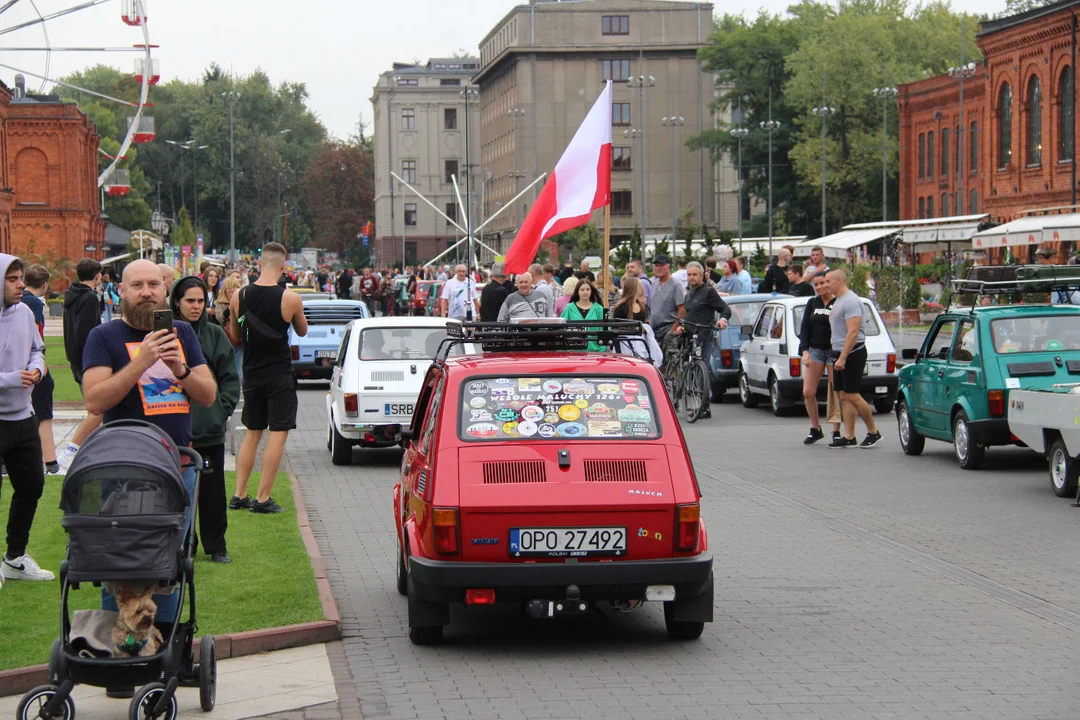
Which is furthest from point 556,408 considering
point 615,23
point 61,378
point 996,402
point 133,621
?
point 615,23

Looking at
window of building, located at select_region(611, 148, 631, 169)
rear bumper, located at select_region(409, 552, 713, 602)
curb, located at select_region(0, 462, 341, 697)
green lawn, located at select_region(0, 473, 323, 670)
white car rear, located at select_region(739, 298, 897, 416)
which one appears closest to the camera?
curb, located at select_region(0, 462, 341, 697)

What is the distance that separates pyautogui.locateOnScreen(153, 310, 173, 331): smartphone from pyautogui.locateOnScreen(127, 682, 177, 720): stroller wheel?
157 cm

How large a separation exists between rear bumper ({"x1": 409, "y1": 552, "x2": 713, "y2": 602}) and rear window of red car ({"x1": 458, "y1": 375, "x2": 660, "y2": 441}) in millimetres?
701

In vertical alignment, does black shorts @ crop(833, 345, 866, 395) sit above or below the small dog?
above

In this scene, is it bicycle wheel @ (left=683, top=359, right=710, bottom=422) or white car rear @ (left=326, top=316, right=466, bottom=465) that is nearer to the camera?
white car rear @ (left=326, top=316, right=466, bottom=465)

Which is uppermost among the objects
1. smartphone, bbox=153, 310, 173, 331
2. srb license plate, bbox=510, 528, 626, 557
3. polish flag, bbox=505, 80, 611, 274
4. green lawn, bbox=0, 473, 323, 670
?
polish flag, bbox=505, 80, 611, 274

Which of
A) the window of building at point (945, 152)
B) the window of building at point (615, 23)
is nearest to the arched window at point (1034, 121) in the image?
the window of building at point (945, 152)

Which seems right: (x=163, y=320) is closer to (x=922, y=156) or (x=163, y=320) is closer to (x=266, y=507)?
(x=266, y=507)

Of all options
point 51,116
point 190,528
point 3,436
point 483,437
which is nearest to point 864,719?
point 483,437

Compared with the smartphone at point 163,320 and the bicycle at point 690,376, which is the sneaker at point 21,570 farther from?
the bicycle at point 690,376

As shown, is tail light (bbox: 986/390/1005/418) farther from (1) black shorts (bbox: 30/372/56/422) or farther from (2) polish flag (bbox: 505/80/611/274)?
(1) black shorts (bbox: 30/372/56/422)

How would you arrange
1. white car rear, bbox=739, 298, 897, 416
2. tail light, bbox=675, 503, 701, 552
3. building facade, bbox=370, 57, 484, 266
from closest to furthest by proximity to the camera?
tail light, bbox=675, 503, 701, 552 < white car rear, bbox=739, 298, 897, 416 < building facade, bbox=370, 57, 484, 266

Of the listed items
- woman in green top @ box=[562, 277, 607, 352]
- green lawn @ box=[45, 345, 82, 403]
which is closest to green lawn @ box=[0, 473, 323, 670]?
woman in green top @ box=[562, 277, 607, 352]

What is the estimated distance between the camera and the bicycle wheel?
20.6m
